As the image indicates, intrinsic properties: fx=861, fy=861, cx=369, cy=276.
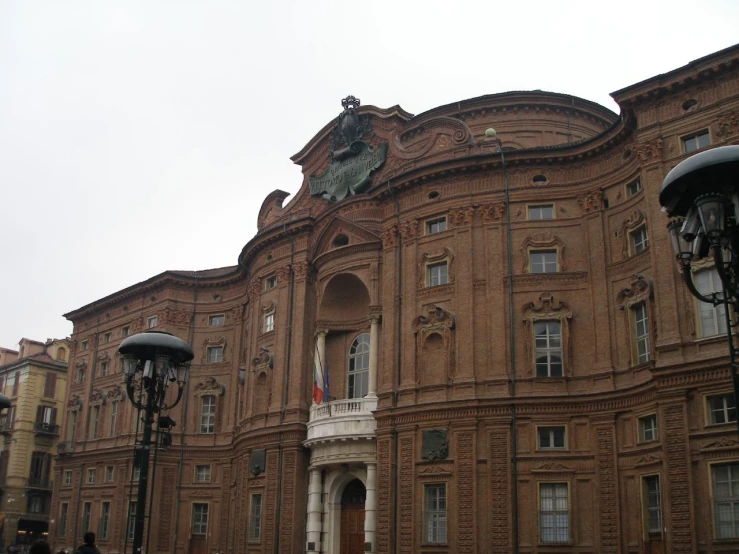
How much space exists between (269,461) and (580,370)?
1695 centimetres

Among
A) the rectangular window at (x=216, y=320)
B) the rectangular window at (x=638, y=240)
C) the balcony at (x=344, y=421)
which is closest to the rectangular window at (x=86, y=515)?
the rectangular window at (x=216, y=320)

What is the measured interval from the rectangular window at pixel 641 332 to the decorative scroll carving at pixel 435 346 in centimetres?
744

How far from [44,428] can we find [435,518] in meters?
50.8

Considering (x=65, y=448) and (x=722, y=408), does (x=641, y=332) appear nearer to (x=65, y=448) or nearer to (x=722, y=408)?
(x=722, y=408)

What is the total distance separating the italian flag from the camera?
40656 mm

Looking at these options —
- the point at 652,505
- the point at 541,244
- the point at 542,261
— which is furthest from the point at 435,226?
the point at 652,505

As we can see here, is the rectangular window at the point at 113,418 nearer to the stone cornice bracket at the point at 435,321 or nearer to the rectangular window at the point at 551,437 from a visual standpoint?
the stone cornice bracket at the point at 435,321

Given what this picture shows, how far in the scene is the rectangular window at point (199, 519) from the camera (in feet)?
166

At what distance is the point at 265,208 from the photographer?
50750mm

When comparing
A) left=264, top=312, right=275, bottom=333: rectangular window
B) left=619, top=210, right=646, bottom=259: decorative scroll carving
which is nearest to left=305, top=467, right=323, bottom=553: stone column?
left=264, top=312, right=275, bottom=333: rectangular window

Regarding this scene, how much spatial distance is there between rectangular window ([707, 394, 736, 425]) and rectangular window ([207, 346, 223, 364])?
32602mm

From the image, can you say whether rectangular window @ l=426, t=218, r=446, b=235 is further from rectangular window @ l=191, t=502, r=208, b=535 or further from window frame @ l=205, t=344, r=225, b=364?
rectangular window @ l=191, t=502, r=208, b=535

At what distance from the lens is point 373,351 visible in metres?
39.8

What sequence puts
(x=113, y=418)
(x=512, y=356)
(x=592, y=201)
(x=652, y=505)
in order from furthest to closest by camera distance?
(x=113, y=418) < (x=592, y=201) < (x=512, y=356) < (x=652, y=505)
